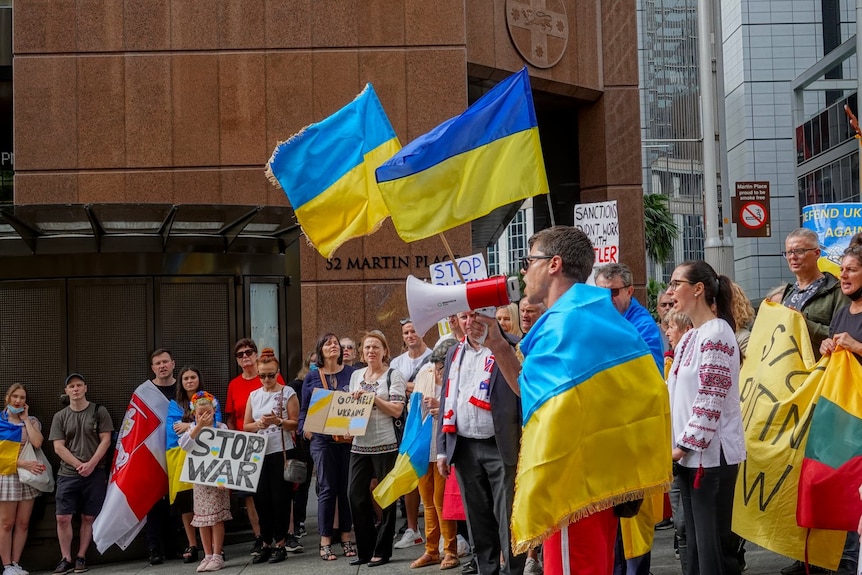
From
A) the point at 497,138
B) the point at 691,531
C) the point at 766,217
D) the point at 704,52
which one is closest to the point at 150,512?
the point at 497,138

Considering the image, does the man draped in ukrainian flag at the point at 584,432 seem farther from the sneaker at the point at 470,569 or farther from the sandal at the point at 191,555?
the sandal at the point at 191,555

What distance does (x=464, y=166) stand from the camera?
8008 mm

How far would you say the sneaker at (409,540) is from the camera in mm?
10961

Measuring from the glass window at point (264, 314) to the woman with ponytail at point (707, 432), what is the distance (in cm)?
755

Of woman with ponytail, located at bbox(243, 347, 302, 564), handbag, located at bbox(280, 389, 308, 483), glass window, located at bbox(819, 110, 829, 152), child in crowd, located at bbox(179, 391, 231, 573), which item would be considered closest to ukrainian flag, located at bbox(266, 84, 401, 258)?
woman with ponytail, located at bbox(243, 347, 302, 564)

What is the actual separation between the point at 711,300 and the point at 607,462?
1.87 meters

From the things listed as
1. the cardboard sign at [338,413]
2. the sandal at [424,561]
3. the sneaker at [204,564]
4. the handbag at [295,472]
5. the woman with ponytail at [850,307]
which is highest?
the woman with ponytail at [850,307]

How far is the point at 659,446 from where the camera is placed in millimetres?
4668

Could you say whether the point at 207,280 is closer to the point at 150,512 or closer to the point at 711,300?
the point at 150,512

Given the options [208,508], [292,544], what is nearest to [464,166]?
[208,508]

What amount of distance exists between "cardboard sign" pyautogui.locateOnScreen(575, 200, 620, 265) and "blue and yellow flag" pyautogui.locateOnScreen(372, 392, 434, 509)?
247cm

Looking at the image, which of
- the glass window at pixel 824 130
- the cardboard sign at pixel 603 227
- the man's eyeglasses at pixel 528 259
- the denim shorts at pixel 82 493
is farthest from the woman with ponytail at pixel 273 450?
the glass window at pixel 824 130

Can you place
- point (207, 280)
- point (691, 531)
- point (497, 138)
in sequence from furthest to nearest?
1. point (207, 280)
2. point (497, 138)
3. point (691, 531)

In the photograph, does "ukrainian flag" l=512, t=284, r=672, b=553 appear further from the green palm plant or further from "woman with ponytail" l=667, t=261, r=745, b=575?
the green palm plant
